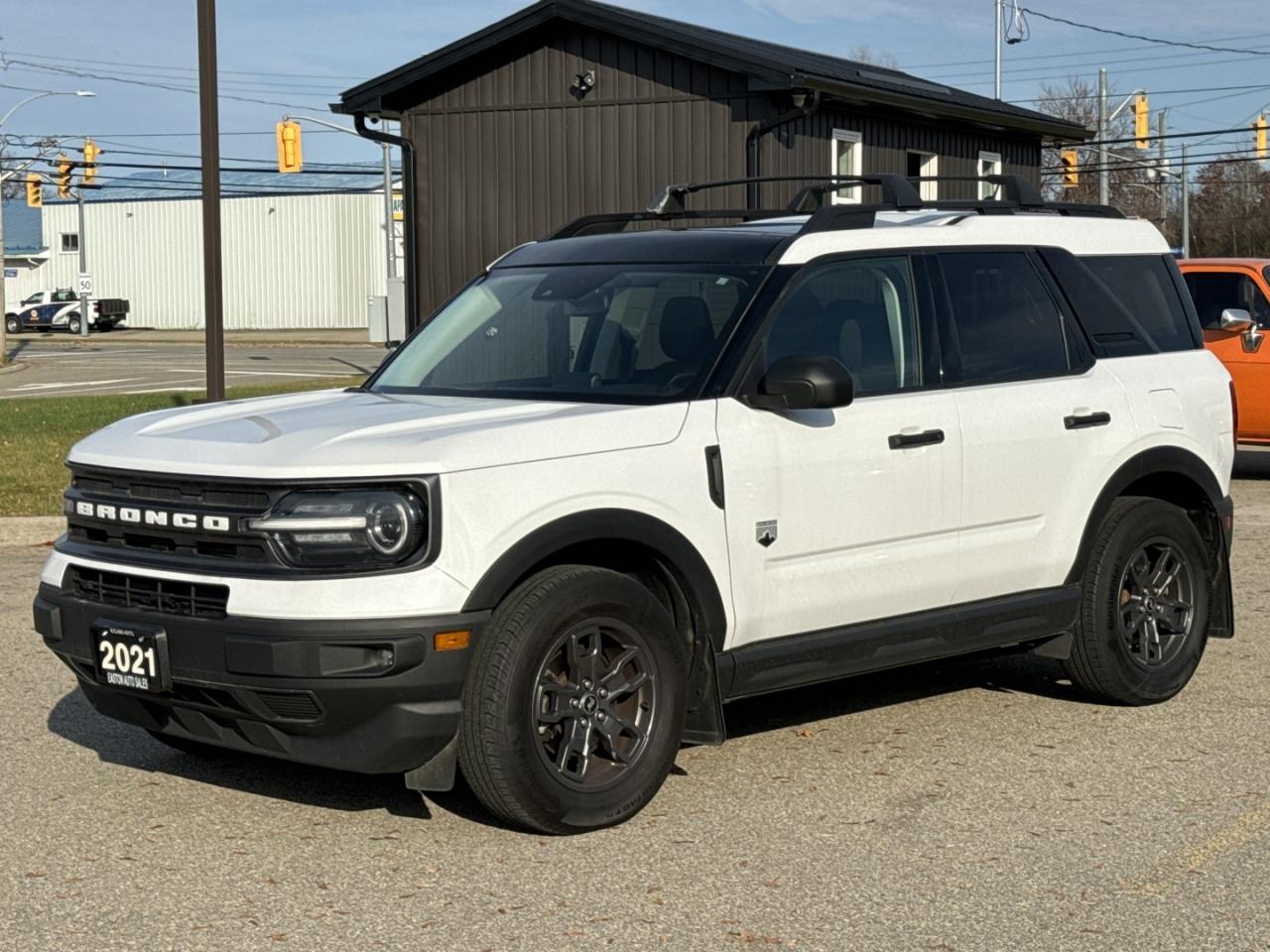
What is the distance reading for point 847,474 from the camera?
6.01 m

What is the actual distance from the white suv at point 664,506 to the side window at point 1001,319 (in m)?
0.01

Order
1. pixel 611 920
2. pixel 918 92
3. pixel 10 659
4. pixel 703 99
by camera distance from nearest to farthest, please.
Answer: pixel 611 920 < pixel 10 659 < pixel 703 99 < pixel 918 92

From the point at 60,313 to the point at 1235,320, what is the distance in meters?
60.1

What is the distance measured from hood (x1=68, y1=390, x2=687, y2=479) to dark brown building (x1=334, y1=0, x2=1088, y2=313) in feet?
48.2

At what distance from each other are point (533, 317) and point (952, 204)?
1695 mm

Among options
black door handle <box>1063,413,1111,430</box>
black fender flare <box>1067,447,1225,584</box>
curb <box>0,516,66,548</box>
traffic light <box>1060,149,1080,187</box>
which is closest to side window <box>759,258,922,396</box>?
black door handle <box>1063,413,1111,430</box>

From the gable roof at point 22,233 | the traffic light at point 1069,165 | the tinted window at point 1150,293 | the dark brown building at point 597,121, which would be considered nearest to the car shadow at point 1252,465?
the dark brown building at point 597,121

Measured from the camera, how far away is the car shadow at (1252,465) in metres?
16.2

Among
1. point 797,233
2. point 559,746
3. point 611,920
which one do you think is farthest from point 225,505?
point 797,233

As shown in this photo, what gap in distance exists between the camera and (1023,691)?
749 centimetres

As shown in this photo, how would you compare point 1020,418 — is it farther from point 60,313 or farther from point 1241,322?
point 60,313

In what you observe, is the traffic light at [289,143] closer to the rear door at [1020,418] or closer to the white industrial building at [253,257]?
the white industrial building at [253,257]

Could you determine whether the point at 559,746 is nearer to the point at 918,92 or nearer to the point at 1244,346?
the point at 1244,346

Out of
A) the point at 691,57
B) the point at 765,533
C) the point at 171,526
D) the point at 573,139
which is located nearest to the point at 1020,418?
the point at 765,533
